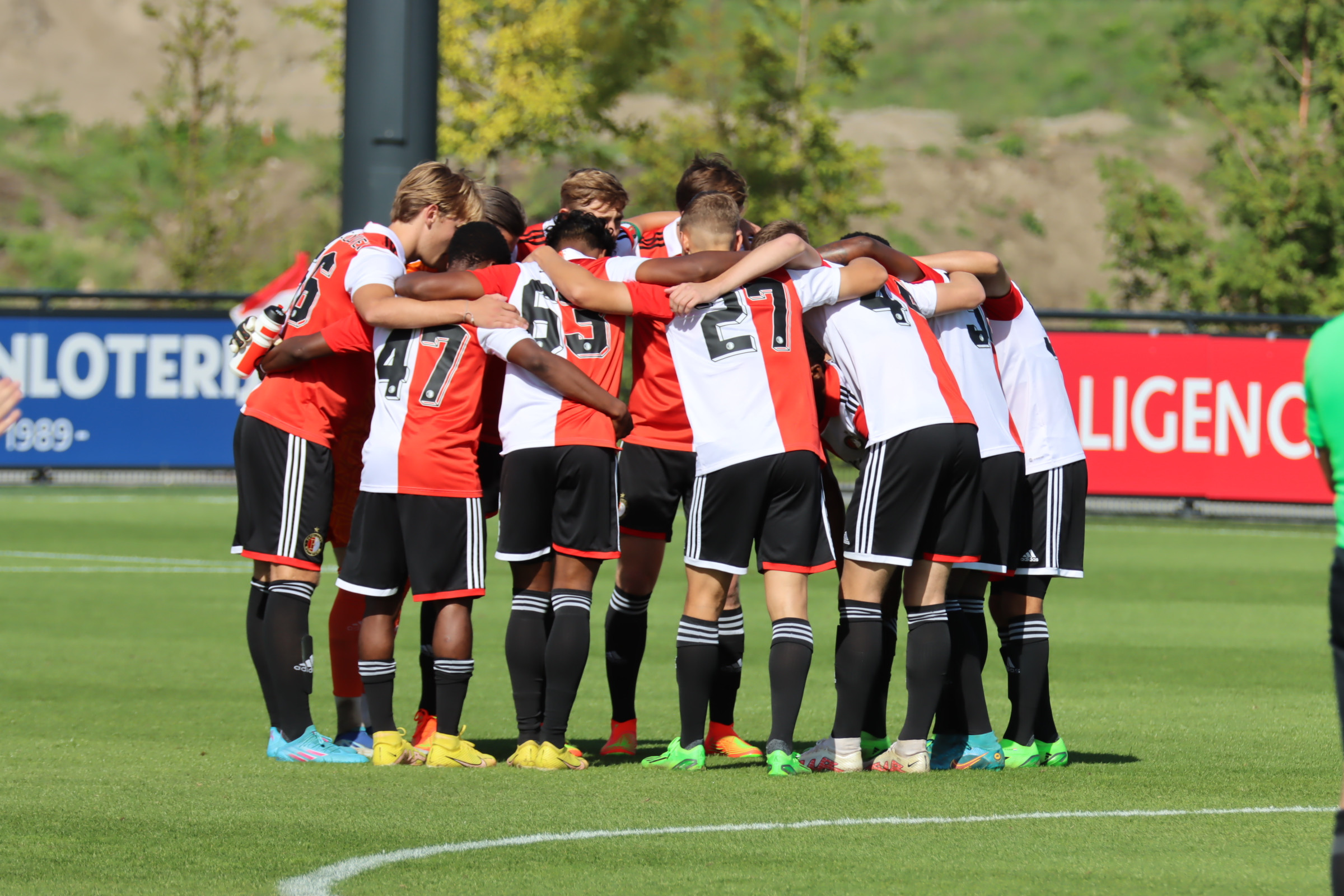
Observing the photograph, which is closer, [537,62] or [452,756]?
[452,756]

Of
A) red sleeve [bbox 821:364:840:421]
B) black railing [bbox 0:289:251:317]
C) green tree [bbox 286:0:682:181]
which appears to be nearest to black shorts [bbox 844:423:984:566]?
red sleeve [bbox 821:364:840:421]

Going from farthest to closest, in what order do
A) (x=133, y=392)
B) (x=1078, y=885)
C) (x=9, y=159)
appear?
(x=9, y=159) < (x=133, y=392) < (x=1078, y=885)

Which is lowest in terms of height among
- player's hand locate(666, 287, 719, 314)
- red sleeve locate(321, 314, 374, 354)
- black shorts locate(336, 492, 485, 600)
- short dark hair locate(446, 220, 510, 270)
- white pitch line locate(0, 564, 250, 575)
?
white pitch line locate(0, 564, 250, 575)

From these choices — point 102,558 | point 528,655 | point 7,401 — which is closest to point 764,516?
point 528,655

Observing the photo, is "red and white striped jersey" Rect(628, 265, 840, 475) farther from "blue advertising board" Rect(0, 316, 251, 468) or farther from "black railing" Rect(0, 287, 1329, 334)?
"blue advertising board" Rect(0, 316, 251, 468)

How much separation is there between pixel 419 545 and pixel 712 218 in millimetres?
1628

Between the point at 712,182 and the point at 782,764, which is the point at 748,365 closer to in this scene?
the point at 712,182

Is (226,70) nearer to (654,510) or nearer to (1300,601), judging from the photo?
(1300,601)

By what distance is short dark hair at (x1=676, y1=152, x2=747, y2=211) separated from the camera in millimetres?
6641

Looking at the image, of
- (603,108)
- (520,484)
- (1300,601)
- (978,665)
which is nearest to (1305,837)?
(978,665)

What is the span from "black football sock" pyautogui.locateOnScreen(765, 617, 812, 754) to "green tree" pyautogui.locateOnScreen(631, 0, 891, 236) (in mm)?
22939

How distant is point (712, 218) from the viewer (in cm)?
620

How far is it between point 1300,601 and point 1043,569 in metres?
6.74

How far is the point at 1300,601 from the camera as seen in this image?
12211 mm
